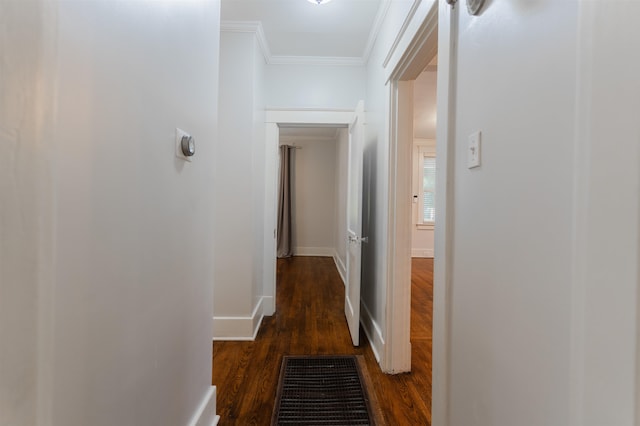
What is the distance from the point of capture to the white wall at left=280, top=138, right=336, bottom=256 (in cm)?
634

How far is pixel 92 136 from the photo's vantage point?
2.18 ft

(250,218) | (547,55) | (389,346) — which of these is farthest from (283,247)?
(547,55)

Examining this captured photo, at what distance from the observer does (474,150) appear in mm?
923

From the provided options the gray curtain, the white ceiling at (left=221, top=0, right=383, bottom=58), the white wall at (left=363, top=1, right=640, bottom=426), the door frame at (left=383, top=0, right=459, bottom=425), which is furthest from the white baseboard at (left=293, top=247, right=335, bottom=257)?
the white wall at (left=363, top=1, right=640, bottom=426)

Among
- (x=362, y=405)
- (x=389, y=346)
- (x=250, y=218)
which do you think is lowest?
(x=362, y=405)

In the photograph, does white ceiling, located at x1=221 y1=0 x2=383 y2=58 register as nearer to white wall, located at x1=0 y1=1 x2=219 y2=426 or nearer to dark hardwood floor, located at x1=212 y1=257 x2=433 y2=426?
white wall, located at x1=0 y1=1 x2=219 y2=426

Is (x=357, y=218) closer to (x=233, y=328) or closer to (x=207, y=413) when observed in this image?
(x=233, y=328)

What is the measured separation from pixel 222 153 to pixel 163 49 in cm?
155

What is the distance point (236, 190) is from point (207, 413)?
1580 millimetres

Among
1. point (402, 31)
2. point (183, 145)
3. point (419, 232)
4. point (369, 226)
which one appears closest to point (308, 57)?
point (402, 31)

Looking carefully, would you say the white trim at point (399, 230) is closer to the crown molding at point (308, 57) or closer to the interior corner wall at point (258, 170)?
the crown molding at point (308, 57)

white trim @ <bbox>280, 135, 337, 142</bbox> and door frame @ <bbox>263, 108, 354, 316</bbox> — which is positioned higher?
white trim @ <bbox>280, 135, 337, 142</bbox>

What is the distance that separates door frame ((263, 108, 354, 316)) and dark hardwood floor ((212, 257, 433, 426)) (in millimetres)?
311

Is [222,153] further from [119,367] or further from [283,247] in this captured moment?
[283,247]
